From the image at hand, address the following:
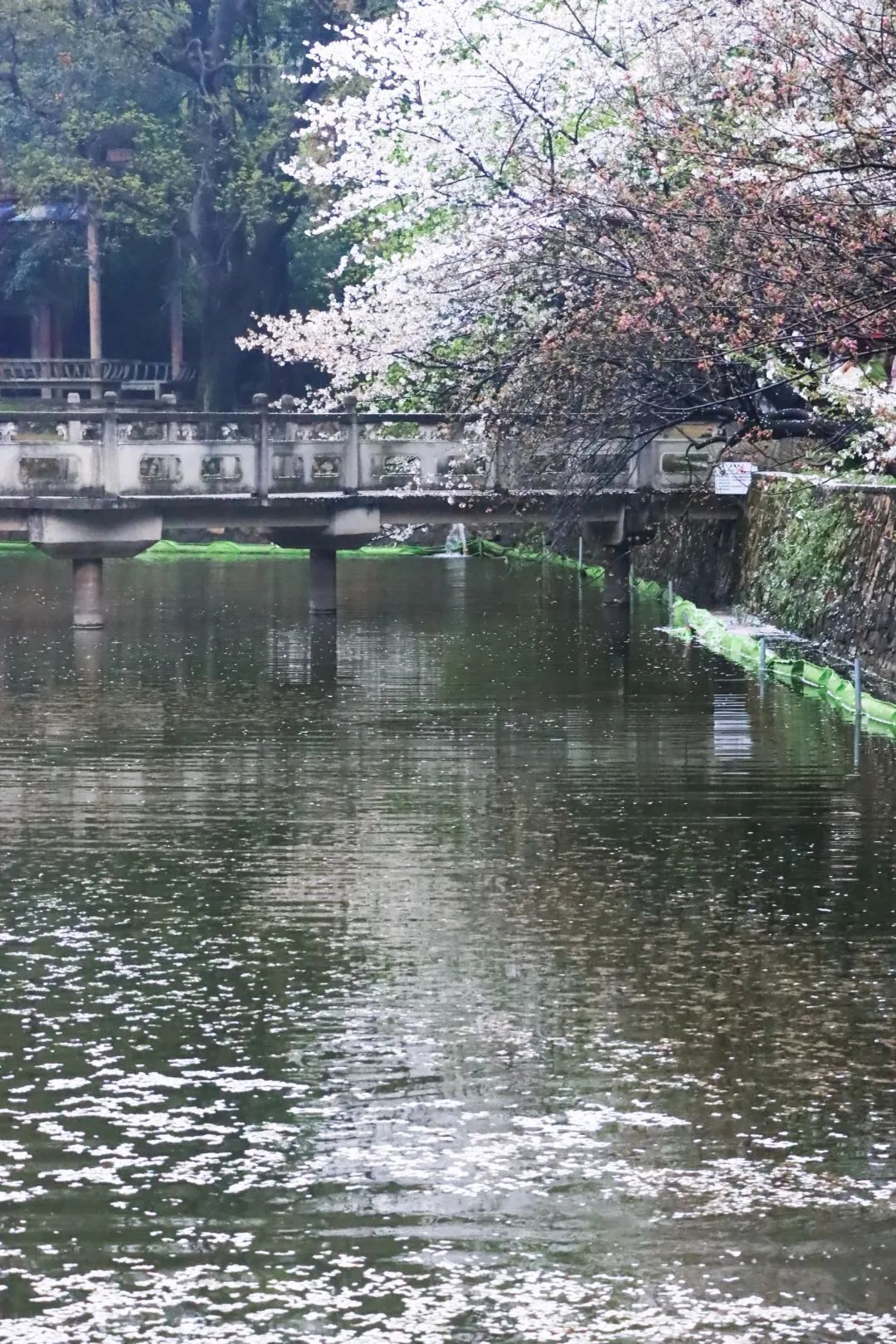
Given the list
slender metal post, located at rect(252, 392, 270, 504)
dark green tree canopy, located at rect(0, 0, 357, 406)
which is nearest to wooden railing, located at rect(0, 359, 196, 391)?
dark green tree canopy, located at rect(0, 0, 357, 406)

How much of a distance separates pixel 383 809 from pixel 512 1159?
7.82 m

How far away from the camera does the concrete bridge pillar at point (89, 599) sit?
1164 inches

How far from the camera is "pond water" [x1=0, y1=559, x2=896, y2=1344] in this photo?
25.3 ft

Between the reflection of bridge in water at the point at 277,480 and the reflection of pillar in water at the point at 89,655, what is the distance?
722 millimetres

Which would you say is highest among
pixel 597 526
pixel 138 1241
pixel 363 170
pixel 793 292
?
pixel 363 170

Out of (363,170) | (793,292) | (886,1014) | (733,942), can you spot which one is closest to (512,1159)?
(886,1014)

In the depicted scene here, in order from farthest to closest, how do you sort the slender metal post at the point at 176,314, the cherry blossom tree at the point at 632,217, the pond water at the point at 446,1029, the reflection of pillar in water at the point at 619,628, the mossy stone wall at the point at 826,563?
the slender metal post at the point at 176,314
the reflection of pillar in water at the point at 619,628
the mossy stone wall at the point at 826,563
the cherry blossom tree at the point at 632,217
the pond water at the point at 446,1029

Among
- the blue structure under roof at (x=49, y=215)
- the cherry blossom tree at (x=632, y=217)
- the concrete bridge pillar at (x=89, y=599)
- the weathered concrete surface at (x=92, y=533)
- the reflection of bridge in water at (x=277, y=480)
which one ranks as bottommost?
the concrete bridge pillar at (x=89, y=599)

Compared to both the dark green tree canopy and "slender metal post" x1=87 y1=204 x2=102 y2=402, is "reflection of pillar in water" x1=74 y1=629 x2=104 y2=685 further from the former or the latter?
"slender metal post" x1=87 y1=204 x2=102 y2=402

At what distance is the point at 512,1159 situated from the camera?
8836mm

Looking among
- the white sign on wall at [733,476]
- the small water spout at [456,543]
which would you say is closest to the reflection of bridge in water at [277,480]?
the white sign on wall at [733,476]

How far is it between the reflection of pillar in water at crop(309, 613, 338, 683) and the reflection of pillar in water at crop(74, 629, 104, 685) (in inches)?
101

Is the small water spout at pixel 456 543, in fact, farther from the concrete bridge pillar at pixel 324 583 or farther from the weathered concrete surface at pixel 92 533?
the weathered concrete surface at pixel 92 533

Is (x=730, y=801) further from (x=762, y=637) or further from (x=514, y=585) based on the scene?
(x=514, y=585)
